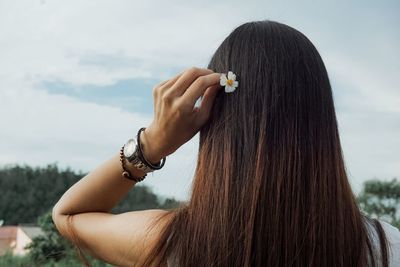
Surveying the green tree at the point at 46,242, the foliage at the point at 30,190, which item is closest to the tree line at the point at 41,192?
the foliage at the point at 30,190

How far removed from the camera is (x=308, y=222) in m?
1.00

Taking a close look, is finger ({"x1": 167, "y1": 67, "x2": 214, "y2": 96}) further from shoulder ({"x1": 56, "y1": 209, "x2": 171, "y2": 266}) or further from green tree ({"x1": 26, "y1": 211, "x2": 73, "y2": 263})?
green tree ({"x1": 26, "y1": 211, "x2": 73, "y2": 263})

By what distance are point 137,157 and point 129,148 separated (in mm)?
31

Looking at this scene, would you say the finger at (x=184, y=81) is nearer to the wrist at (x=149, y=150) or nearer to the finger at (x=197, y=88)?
the finger at (x=197, y=88)

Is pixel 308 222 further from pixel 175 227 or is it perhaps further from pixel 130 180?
pixel 130 180

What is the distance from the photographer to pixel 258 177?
0.99m

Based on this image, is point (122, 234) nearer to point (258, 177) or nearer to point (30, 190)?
point (258, 177)

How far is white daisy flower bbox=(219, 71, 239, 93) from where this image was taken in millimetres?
1046

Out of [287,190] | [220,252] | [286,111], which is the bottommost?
[220,252]

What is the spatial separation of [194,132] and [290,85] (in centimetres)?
20

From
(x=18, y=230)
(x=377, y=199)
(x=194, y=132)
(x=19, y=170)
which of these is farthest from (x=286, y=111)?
(x=19, y=170)

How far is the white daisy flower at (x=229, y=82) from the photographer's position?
1.05 metres

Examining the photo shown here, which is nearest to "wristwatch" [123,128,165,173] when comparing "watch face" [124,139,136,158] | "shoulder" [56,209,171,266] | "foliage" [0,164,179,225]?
"watch face" [124,139,136,158]

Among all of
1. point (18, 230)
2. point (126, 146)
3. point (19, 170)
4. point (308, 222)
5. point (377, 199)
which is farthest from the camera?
point (19, 170)
